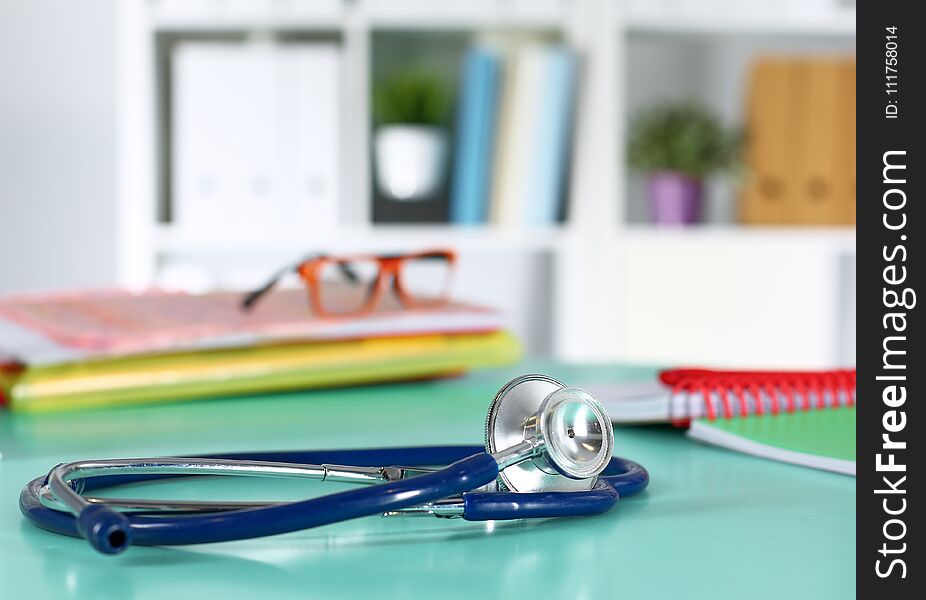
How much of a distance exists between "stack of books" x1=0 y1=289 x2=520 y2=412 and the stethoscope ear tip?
42 cm

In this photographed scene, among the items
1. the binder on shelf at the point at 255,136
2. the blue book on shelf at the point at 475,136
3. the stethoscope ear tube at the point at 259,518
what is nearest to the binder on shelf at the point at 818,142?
the blue book on shelf at the point at 475,136

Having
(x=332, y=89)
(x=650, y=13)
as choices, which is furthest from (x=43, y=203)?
(x=650, y=13)

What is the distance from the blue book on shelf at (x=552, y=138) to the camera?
207 cm

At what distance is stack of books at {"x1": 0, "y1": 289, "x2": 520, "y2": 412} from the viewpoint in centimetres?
74

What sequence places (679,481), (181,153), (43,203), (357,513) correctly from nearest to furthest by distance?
(357,513)
(679,481)
(181,153)
(43,203)

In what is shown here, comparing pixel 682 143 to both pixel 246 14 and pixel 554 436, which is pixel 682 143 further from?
pixel 554 436

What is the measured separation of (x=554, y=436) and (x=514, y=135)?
5.71ft

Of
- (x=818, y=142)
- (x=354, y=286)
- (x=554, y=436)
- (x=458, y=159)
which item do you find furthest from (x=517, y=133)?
(x=554, y=436)

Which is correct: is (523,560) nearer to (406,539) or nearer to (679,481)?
(406,539)

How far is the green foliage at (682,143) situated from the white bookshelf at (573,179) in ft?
0.53

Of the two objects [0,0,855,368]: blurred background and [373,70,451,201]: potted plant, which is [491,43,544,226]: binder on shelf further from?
[373,70,451,201]: potted plant

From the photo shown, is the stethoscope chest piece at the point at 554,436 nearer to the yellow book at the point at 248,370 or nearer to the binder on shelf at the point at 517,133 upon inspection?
the yellow book at the point at 248,370

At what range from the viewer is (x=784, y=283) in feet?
7.24
